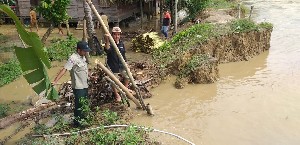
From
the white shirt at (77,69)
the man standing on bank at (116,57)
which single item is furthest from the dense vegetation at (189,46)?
the white shirt at (77,69)

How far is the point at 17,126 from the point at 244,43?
821cm

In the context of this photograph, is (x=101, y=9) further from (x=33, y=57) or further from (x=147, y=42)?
(x=33, y=57)

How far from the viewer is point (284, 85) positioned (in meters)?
9.95

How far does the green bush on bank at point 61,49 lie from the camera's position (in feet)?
40.7

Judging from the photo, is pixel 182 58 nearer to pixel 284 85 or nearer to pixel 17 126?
pixel 284 85

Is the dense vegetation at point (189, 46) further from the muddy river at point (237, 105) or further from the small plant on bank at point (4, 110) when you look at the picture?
the small plant on bank at point (4, 110)

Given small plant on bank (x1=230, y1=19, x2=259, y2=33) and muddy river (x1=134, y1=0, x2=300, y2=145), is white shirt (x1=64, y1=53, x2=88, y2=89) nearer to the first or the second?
muddy river (x1=134, y1=0, x2=300, y2=145)

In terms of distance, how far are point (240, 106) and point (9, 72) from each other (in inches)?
286

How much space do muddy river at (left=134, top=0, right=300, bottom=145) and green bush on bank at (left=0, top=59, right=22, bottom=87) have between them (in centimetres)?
457

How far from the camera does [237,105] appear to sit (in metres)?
8.55

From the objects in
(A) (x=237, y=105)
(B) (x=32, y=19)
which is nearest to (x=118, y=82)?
(A) (x=237, y=105)

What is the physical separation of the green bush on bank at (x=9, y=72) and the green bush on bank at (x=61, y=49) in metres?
1.42

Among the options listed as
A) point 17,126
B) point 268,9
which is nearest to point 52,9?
point 17,126

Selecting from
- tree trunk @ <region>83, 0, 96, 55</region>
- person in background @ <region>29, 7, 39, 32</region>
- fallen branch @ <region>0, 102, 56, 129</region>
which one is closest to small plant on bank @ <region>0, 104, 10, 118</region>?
fallen branch @ <region>0, 102, 56, 129</region>
